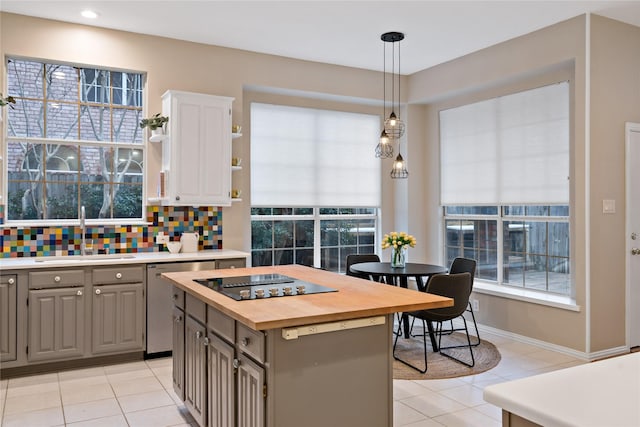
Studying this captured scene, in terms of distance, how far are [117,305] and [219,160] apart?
163 centimetres

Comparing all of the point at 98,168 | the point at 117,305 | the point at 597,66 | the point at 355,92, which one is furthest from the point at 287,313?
the point at 355,92

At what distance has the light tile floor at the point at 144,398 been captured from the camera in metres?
3.22

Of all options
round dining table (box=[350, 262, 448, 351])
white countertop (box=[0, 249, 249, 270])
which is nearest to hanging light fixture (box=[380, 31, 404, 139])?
round dining table (box=[350, 262, 448, 351])

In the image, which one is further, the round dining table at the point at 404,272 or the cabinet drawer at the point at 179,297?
the round dining table at the point at 404,272

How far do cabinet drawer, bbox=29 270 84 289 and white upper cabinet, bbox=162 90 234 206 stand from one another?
3.43 ft

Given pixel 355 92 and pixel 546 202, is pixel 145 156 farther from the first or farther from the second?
pixel 546 202

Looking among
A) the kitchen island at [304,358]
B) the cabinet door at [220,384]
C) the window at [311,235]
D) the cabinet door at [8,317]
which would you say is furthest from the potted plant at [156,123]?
Answer: the cabinet door at [220,384]

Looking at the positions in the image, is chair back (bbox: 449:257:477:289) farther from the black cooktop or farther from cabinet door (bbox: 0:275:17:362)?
cabinet door (bbox: 0:275:17:362)

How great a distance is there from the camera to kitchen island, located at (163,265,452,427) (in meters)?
2.12

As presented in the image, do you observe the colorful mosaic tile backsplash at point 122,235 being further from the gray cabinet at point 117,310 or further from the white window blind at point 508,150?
the white window blind at point 508,150

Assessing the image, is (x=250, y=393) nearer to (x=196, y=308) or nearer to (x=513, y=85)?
(x=196, y=308)

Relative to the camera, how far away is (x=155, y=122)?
4.72 meters

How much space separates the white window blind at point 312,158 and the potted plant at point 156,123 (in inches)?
46.3

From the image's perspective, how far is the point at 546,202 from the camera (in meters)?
4.96
